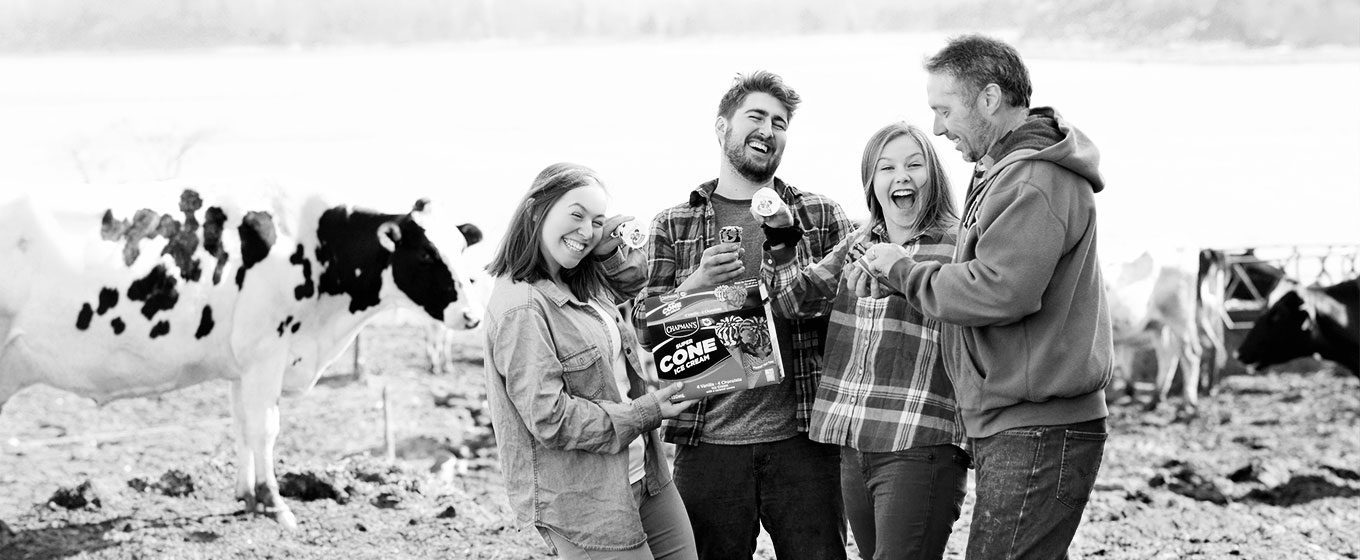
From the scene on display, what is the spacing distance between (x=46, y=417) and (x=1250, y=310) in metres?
10.4

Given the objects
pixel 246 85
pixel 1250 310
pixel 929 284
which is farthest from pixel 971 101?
pixel 246 85

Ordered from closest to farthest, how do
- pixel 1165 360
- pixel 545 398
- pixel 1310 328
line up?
pixel 545 398 → pixel 1310 328 → pixel 1165 360

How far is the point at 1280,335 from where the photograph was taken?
10.0m

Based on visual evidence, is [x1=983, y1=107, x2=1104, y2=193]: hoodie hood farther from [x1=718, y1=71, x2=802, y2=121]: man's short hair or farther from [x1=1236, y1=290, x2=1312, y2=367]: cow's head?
[x1=1236, y1=290, x2=1312, y2=367]: cow's head

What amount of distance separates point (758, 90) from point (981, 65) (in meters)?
0.93

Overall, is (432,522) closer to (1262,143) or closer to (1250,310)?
(1250,310)

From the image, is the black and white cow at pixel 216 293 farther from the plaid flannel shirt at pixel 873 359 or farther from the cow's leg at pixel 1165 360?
the cow's leg at pixel 1165 360

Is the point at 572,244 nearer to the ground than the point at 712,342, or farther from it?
farther from it

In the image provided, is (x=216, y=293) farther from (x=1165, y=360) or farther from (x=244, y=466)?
(x=1165, y=360)

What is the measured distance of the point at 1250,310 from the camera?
12164mm

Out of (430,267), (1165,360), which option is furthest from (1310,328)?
(430,267)

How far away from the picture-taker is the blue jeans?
2627 millimetres

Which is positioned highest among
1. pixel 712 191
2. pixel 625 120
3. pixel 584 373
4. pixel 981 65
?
pixel 625 120

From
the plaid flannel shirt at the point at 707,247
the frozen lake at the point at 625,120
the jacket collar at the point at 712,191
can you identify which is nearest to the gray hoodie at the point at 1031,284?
the plaid flannel shirt at the point at 707,247
